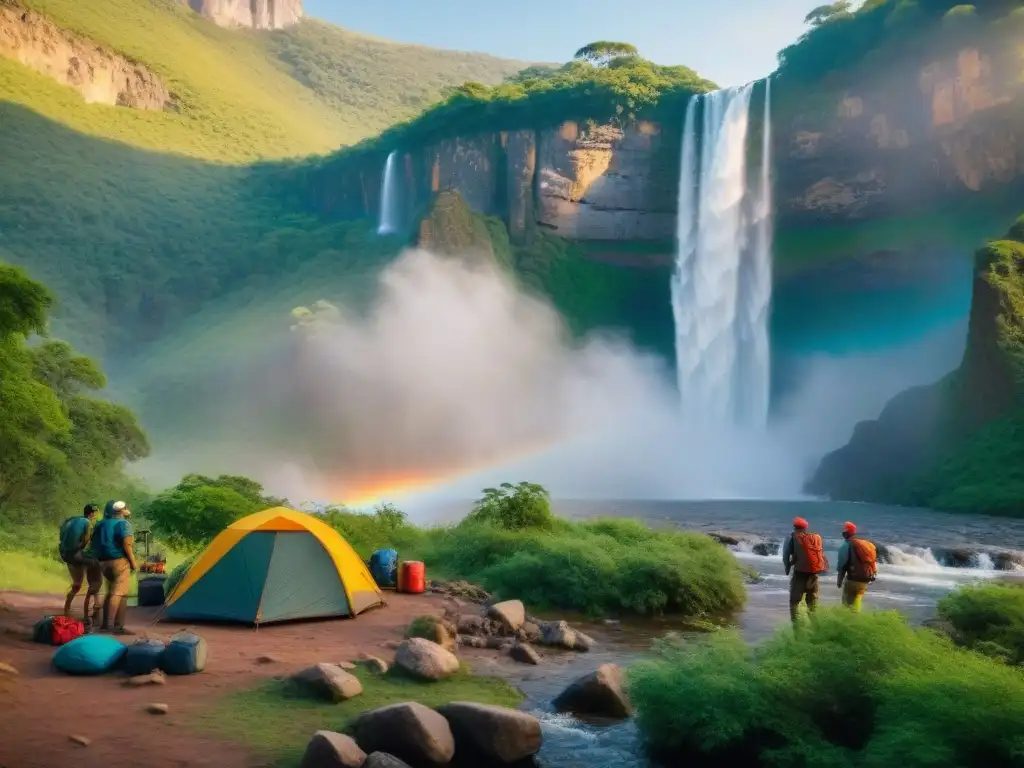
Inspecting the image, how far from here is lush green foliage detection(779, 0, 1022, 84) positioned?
48.6m

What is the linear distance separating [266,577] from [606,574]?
6072mm

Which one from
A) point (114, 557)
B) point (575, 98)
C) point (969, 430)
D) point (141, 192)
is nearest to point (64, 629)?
point (114, 557)

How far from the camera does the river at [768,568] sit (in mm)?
8461

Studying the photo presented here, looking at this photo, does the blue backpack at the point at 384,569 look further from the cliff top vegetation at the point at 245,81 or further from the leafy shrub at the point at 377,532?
the cliff top vegetation at the point at 245,81

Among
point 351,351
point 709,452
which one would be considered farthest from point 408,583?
point 351,351

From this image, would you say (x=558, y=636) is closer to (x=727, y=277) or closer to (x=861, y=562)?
(x=861, y=562)

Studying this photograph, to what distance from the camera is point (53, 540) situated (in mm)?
19797

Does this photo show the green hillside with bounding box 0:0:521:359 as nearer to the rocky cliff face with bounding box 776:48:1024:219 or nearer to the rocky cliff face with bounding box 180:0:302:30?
the rocky cliff face with bounding box 180:0:302:30

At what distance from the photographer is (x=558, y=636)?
12219 millimetres

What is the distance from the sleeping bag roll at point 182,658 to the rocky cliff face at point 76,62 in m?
90.1

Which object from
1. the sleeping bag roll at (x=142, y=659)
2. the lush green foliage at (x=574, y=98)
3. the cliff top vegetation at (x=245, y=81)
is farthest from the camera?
the cliff top vegetation at (x=245, y=81)

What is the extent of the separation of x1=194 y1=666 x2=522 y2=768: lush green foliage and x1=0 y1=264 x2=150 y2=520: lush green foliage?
33.4 ft

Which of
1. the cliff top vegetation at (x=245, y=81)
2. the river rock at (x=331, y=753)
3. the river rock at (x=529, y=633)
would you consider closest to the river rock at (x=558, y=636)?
the river rock at (x=529, y=633)

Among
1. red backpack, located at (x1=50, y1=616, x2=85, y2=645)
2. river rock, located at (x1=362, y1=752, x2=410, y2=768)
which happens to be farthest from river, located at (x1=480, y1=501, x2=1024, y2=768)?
red backpack, located at (x1=50, y1=616, x2=85, y2=645)
